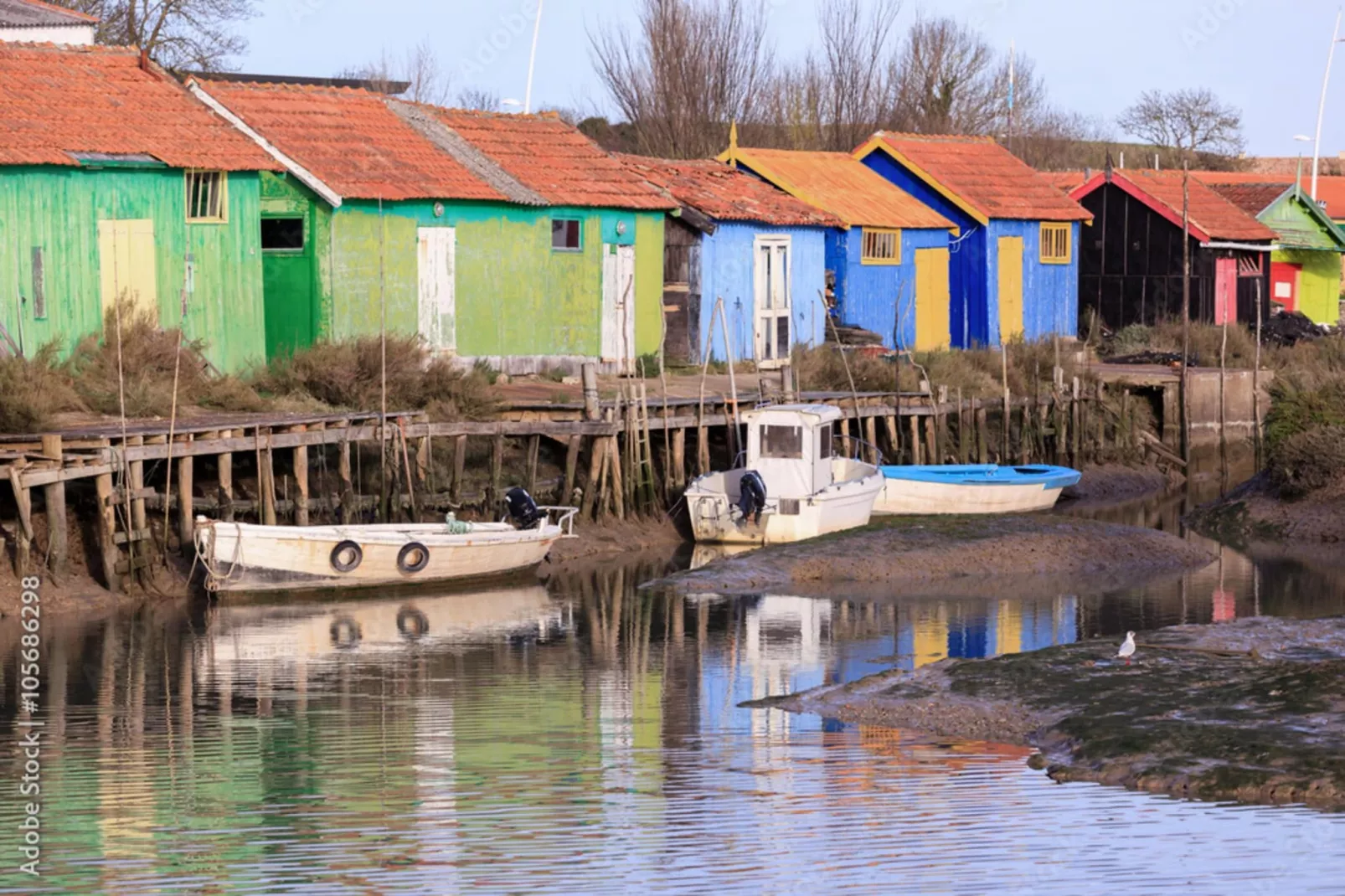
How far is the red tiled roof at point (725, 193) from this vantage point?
35500mm

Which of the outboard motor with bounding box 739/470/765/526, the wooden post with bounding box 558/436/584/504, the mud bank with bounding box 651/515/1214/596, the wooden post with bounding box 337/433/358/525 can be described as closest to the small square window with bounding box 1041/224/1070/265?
the mud bank with bounding box 651/515/1214/596

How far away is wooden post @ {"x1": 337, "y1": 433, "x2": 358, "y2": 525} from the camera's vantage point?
23.6m

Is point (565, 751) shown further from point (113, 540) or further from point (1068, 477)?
point (1068, 477)

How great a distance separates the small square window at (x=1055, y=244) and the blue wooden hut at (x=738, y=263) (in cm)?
777

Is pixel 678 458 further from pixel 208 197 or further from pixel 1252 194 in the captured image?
pixel 1252 194

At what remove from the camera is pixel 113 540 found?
2117cm

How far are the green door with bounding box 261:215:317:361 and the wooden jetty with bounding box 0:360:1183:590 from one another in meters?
3.94

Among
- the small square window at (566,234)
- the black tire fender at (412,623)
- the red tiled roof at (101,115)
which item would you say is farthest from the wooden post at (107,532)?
the small square window at (566,234)

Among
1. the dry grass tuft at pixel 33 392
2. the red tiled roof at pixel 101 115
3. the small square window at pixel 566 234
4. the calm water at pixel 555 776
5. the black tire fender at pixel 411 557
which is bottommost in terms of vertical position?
the calm water at pixel 555 776

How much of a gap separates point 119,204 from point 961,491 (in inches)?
476

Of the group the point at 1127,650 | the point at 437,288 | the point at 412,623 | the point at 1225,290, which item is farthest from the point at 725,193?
the point at 1127,650

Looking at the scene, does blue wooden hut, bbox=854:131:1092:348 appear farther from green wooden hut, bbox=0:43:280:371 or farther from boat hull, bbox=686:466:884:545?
green wooden hut, bbox=0:43:280:371

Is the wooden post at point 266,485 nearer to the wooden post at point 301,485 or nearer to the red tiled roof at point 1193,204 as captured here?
the wooden post at point 301,485

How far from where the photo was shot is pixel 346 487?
77.9ft
